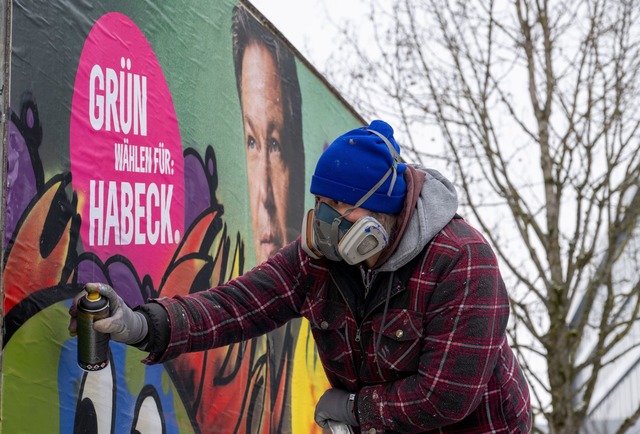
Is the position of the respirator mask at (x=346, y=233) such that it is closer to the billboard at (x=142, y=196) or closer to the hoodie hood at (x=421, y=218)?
the hoodie hood at (x=421, y=218)

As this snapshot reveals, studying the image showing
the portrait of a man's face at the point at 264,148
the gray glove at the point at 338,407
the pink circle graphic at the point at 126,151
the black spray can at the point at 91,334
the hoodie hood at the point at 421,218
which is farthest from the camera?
the portrait of a man's face at the point at 264,148

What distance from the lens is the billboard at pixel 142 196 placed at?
8.78 feet

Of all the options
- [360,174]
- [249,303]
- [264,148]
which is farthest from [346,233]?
[264,148]

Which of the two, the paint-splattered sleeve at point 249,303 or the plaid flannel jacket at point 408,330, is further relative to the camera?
the paint-splattered sleeve at point 249,303

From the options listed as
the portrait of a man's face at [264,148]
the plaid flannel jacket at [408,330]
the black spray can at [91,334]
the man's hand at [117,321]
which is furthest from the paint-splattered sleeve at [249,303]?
the portrait of a man's face at [264,148]

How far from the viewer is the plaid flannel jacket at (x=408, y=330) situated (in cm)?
266

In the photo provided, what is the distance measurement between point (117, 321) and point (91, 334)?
87mm

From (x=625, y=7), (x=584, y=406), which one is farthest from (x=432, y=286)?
(x=625, y=7)

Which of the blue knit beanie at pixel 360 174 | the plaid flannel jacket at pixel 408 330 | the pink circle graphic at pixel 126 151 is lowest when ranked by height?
the plaid flannel jacket at pixel 408 330

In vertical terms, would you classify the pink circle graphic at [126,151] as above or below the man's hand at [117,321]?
above

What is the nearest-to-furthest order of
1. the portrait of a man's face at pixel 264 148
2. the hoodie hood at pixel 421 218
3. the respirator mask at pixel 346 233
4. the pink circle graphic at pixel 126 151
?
the respirator mask at pixel 346 233 → the hoodie hood at pixel 421 218 → the pink circle graphic at pixel 126 151 → the portrait of a man's face at pixel 264 148

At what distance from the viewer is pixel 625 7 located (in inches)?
339

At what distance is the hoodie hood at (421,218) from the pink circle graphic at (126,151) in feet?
3.39

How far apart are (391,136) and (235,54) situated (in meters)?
1.83
